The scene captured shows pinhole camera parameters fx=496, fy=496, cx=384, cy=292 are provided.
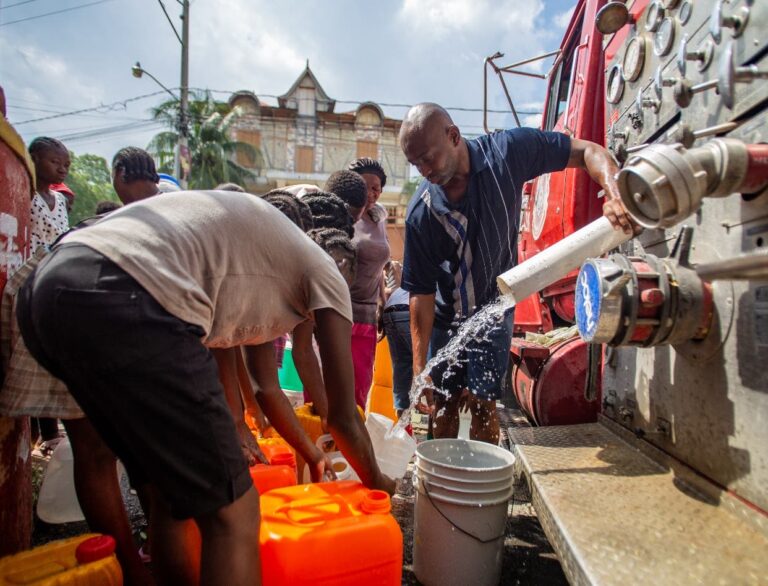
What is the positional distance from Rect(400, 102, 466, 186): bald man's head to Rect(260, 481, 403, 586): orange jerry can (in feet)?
4.91

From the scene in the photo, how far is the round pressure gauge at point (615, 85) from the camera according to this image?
6.87 feet

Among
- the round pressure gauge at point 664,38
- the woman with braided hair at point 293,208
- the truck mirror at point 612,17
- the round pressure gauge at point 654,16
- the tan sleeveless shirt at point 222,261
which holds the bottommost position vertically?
the tan sleeveless shirt at point 222,261

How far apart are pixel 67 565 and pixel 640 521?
5.12 ft

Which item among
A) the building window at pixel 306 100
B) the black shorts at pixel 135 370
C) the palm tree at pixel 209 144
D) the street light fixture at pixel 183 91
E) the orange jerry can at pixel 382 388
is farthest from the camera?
the building window at pixel 306 100

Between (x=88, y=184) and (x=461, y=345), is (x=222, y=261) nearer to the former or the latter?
(x=461, y=345)

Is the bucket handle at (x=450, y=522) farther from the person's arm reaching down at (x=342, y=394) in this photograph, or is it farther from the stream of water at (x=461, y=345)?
the stream of water at (x=461, y=345)

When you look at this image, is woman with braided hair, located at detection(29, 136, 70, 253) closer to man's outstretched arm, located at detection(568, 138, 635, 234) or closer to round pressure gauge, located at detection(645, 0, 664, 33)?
man's outstretched arm, located at detection(568, 138, 635, 234)

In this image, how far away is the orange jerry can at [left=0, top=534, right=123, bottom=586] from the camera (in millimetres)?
1288

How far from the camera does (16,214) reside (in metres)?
1.76

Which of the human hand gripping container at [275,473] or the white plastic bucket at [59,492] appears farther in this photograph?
the white plastic bucket at [59,492]

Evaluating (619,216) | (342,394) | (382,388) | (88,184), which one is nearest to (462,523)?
(342,394)

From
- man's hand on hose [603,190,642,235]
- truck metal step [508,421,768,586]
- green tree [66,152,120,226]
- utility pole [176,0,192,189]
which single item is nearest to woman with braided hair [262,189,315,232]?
man's hand on hose [603,190,642,235]

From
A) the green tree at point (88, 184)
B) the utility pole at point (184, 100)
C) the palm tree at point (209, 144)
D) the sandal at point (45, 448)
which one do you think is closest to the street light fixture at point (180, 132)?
the utility pole at point (184, 100)

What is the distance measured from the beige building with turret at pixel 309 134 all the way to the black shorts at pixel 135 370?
2587 centimetres
